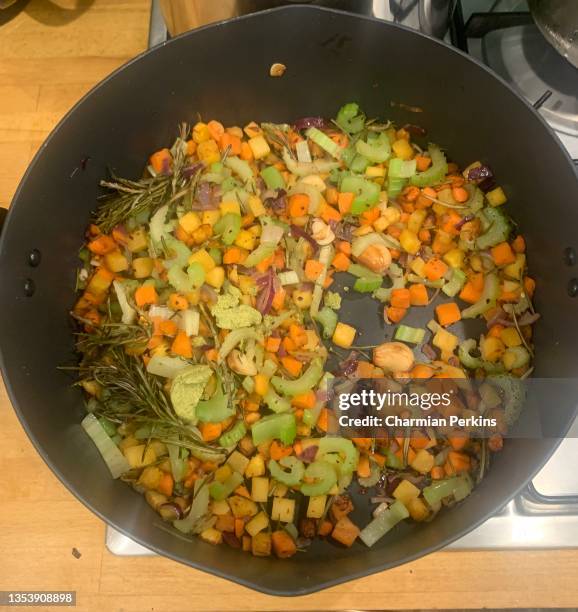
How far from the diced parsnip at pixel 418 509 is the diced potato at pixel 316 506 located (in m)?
0.19

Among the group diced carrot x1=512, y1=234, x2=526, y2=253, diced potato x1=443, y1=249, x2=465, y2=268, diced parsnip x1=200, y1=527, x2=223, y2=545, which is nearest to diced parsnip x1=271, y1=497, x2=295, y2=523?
diced parsnip x1=200, y1=527, x2=223, y2=545

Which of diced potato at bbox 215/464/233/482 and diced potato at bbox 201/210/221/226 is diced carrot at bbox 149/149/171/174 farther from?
diced potato at bbox 215/464/233/482

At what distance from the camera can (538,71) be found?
141cm

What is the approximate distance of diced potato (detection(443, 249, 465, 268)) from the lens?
147cm

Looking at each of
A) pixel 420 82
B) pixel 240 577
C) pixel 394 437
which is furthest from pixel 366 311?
pixel 240 577

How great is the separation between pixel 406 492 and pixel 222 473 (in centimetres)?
42

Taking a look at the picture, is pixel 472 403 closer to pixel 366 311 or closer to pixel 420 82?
pixel 366 311

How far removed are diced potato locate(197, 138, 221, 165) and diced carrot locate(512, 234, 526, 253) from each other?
0.80 m

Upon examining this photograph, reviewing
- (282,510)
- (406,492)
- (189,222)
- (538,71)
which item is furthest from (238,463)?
(538,71)

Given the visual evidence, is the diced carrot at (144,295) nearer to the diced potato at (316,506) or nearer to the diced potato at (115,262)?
the diced potato at (115,262)

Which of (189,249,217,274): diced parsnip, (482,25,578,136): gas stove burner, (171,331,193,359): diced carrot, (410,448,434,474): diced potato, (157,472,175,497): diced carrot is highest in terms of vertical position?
(482,25,578,136): gas stove burner

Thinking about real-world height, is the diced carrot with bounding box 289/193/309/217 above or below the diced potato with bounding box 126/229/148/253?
above

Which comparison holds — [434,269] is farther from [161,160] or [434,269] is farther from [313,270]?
[161,160]

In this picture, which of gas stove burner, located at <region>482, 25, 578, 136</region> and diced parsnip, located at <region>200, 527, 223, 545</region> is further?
gas stove burner, located at <region>482, 25, 578, 136</region>
